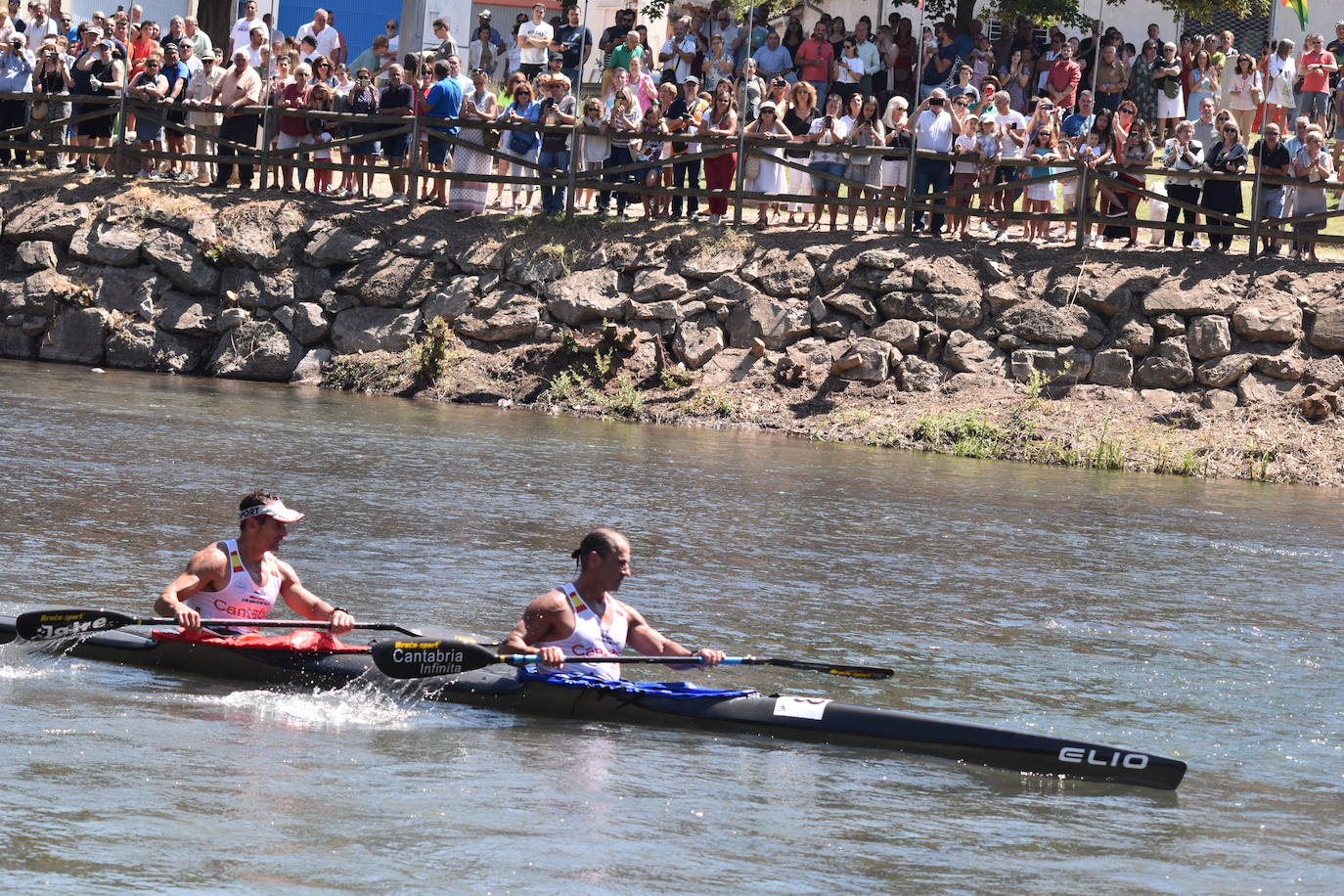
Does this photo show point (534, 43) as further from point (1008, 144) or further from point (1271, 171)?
point (1271, 171)

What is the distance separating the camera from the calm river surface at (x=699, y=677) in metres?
7.99

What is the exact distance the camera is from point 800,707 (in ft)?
32.9

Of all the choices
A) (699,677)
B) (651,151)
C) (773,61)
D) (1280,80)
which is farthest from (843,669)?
(1280,80)

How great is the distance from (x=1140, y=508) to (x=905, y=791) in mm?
9764

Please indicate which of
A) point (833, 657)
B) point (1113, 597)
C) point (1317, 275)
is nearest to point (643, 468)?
point (1113, 597)

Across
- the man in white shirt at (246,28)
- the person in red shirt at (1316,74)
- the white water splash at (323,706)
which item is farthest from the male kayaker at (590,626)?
the person in red shirt at (1316,74)

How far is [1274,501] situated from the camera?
19.2m

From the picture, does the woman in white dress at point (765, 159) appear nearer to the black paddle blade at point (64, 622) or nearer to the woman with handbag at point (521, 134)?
the woman with handbag at point (521, 134)

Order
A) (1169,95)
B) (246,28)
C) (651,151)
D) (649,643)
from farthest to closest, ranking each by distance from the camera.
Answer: (246,28), (1169,95), (651,151), (649,643)

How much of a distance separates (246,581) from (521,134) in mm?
14525

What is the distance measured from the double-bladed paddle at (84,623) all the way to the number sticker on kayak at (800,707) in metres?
2.06

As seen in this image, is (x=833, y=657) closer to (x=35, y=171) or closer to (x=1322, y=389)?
(x=1322, y=389)

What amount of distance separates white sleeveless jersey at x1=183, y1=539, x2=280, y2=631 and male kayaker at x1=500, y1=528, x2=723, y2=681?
5.16ft

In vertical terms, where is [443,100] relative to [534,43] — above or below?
below
